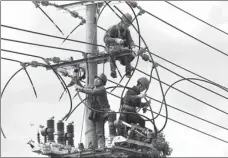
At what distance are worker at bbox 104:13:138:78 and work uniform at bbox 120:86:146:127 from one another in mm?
579

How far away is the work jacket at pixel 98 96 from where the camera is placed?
71.1 ft

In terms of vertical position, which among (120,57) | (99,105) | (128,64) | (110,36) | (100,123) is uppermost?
(110,36)

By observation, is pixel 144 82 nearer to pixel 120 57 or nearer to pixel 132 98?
pixel 132 98

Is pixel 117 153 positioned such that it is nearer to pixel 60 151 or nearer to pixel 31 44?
pixel 60 151

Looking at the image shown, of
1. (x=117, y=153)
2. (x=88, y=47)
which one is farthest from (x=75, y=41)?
(x=117, y=153)

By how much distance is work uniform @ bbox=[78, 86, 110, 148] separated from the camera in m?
21.7

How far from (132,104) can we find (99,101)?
2.54 ft

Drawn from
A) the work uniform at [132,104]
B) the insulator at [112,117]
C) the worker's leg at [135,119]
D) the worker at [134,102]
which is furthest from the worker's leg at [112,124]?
the worker's leg at [135,119]

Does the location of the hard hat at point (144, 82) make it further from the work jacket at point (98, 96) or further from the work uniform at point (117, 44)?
the work jacket at point (98, 96)

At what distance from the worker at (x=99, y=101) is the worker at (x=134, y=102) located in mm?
408

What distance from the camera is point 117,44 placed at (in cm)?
2211

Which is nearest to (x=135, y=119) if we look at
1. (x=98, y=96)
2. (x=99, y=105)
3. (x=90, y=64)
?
(x=99, y=105)

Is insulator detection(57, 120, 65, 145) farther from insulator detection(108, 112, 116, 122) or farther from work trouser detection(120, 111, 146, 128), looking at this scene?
work trouser detection(120, 111, 146, 128)

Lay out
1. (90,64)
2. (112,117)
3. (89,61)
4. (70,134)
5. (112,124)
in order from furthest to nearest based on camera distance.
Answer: (90,64), (89,61), (70,134), (112,117), (112,124)
